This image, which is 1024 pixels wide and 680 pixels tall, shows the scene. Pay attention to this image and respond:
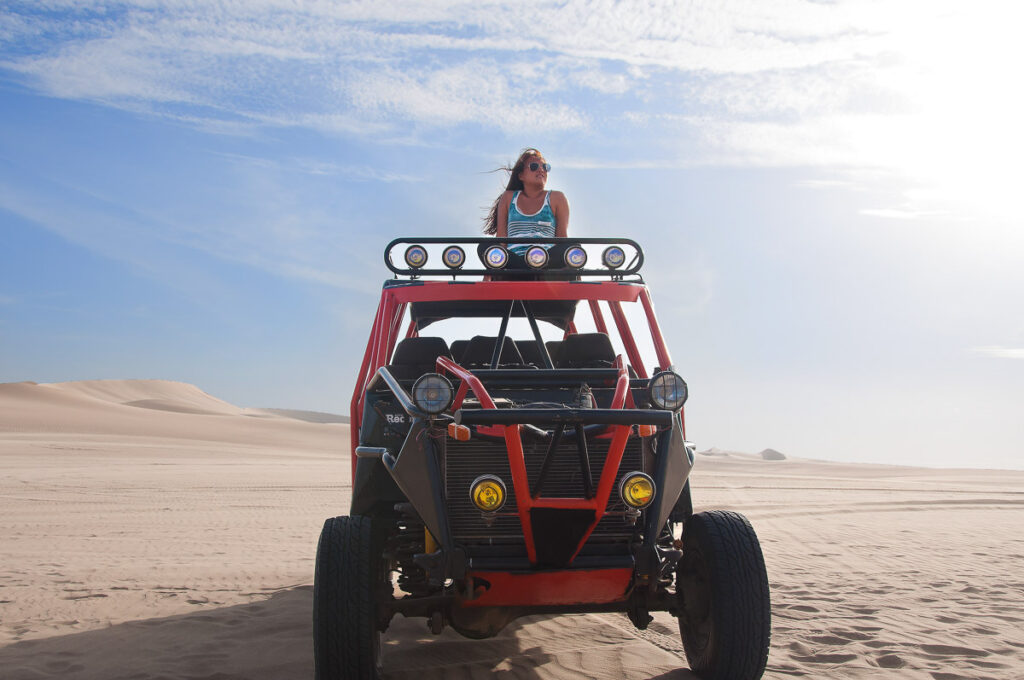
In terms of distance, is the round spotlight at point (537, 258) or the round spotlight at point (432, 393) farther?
the round spotlight at point (537, 258)

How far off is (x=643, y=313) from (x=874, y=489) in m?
18.5

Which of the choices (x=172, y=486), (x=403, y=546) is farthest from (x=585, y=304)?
(x=172, y=486)

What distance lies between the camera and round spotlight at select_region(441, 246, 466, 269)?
219 inches

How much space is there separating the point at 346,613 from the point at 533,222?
3733mm

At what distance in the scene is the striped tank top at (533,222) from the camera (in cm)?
668

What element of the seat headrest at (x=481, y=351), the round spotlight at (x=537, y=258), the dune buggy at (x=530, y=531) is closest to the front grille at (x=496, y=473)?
the dune buggy at (x=530, y=531)

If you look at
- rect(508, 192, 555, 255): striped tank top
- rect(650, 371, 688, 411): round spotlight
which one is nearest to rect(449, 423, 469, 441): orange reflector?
rect(650, 371, 688, 411): round spotlight

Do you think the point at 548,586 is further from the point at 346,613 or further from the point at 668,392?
the point at 668,392

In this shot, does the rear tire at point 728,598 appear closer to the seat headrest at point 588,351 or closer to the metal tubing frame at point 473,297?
the metal tubing frame at point 473,297

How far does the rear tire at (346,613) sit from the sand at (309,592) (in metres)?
0.86

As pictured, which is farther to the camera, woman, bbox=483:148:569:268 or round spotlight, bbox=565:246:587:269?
woman, bbox=483:148:569:268

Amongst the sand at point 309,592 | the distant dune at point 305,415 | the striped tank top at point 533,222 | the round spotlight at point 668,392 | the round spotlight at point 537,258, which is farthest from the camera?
the distant dune at point 305,415

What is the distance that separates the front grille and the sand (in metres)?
1.07

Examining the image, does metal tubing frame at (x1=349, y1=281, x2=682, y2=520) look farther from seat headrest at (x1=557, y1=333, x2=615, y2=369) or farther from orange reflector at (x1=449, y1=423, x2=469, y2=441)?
orange reflector at (x1=449, y1=423, x2=469, y2=441)
